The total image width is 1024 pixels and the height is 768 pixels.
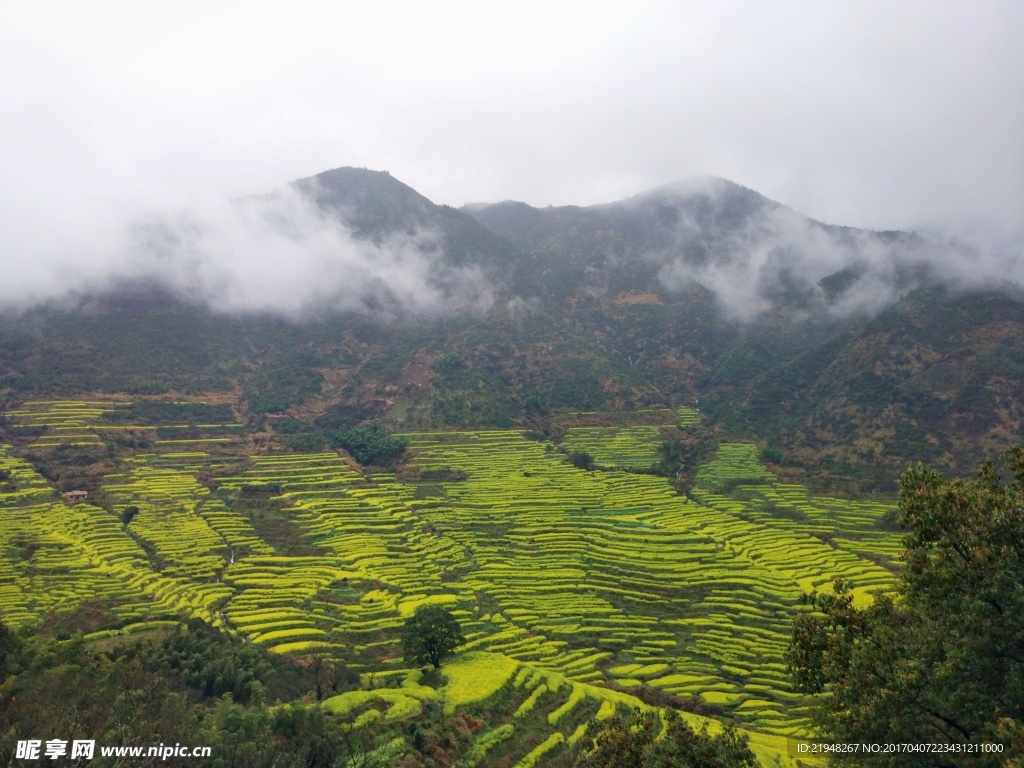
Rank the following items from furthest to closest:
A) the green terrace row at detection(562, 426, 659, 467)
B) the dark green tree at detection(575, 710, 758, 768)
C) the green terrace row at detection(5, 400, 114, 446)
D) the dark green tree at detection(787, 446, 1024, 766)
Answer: the green terrace row at detection(562, 426, 659, 467) → the green terrace row at detection(5, 400, 114, 446) → the dark green tree at detection(575, 710, 758, 768) → the dark green tree at detection(787, 446, 1024, 766)

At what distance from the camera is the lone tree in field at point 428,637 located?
118ft

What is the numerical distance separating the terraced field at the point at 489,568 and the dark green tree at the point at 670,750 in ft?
47.7

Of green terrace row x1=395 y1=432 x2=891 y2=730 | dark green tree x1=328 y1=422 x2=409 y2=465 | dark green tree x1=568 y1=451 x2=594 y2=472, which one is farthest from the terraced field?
dark green tree x1=328 y1=422 x2=409 y2=465

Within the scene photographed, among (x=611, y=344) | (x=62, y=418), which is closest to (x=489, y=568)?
(x=62, y=418)

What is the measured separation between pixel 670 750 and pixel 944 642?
6.86 m

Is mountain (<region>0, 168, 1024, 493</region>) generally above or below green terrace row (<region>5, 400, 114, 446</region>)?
above

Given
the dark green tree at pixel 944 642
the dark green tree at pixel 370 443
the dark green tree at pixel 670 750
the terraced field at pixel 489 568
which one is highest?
the dark green tree at pixel 944 642

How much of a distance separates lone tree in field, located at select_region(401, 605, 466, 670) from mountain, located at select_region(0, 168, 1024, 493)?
6115 cm

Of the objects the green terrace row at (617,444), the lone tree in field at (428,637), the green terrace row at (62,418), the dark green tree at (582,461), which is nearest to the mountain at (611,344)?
the green terrace row at (62,418)

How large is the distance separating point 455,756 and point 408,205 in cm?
16155

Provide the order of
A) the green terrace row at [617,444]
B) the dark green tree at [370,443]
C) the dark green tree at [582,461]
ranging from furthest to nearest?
the green terrace row at [617,444] < the dark green tree at [370,443] < the dark green tree at [582,461]

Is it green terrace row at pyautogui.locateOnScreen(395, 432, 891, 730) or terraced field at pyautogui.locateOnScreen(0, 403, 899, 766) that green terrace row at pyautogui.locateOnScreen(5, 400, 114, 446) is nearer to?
terraced field at pyautogui.locateOnScreen(0, 403, 899, 766)

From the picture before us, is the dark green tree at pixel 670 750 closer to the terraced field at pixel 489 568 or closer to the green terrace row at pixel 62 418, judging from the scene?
the terraced field at pixel 489 568

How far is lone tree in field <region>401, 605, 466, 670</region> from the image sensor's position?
36094mm
